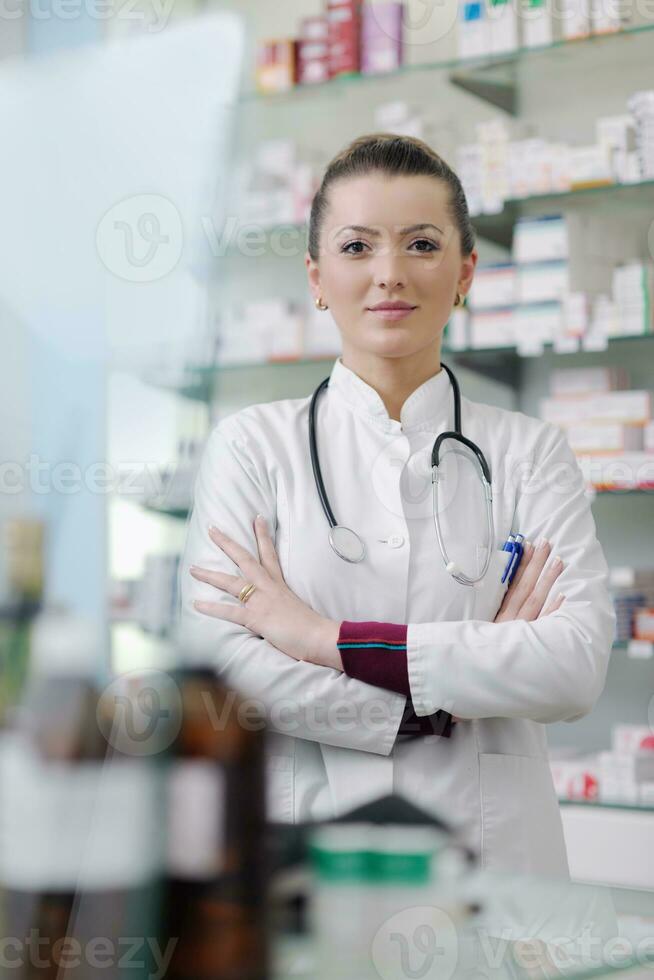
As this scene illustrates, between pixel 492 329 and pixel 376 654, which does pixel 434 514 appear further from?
pixel 492 329

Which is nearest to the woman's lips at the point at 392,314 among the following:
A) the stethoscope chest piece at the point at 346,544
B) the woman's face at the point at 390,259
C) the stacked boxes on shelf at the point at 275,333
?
the woman's face at the point at 390,259

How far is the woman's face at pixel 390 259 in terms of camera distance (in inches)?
45.6

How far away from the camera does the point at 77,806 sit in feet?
0.87

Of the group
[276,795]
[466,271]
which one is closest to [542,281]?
[466,271]

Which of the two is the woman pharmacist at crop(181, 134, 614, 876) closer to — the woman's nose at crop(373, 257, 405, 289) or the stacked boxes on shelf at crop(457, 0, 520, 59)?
the woman's nose at crop(373, 257, 405, 289)

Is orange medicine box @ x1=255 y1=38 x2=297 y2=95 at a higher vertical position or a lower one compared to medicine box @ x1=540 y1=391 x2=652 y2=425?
higher

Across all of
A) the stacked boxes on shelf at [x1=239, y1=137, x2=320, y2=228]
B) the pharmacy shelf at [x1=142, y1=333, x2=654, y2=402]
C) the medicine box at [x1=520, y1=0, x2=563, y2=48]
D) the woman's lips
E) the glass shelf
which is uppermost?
the medicine box at [x1=520, y1=0, x2=563, y2=48]

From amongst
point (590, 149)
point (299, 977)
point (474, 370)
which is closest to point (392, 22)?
point (590, 149)

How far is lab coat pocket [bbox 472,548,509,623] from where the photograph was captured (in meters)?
1.18

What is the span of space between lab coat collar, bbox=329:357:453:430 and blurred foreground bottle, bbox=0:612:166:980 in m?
0.96

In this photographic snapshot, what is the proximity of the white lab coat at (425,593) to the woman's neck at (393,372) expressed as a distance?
14mm

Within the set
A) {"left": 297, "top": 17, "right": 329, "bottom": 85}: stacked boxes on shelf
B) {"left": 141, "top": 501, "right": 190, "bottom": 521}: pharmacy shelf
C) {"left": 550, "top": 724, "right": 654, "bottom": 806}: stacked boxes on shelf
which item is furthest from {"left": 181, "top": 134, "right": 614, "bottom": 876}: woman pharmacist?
{"left": 297, "top": 17, "right": 329, "bottom": 85}: stacked boxes on shelf

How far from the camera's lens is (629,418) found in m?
2.66

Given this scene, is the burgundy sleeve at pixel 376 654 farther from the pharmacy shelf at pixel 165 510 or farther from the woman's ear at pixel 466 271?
the pharmacy shelf at pixel 165 510
